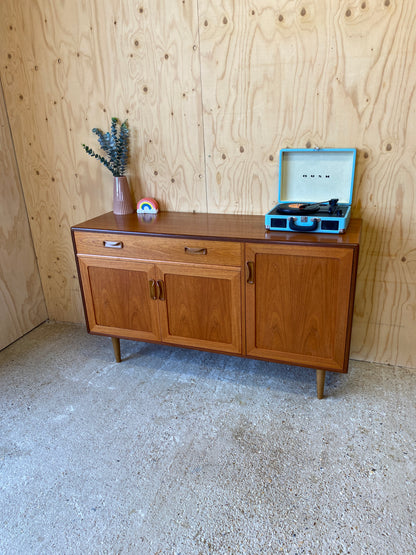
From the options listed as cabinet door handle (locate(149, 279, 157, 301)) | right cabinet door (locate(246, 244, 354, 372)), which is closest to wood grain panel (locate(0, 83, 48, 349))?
cabinet door handle (locate(149, 279, 157, 301))

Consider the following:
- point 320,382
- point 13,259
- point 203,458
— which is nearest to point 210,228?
point 320,382

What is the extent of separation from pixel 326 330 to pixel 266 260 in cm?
42

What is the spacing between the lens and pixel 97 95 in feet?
7.46

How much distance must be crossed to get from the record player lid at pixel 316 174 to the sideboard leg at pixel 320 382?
85 cm

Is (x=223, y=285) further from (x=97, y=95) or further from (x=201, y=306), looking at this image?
(x=97, y=95)

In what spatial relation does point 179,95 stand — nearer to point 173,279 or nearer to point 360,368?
point 173,279

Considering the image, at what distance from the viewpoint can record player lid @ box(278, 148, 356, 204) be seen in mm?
1952

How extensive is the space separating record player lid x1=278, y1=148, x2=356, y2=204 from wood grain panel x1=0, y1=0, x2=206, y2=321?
467mm

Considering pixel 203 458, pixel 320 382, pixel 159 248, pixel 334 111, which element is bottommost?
pixel 203 458

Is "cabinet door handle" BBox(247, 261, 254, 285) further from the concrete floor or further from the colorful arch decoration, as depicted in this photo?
the colorful arch decoration

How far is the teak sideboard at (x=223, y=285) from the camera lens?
174 cm

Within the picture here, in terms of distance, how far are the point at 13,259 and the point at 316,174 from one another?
1964 millimetres

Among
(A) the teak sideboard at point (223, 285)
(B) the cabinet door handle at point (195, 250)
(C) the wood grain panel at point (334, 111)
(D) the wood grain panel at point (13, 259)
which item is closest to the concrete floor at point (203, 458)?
(A) the teak sideboard at point (223, 285)

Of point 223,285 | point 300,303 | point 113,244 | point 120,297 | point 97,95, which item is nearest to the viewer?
point 300,303
